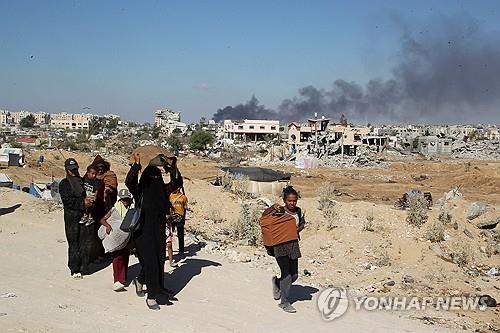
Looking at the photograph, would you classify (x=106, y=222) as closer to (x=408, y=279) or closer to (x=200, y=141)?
(x=408, y=279)

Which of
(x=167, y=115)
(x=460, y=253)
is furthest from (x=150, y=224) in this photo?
(x=167, y=115)

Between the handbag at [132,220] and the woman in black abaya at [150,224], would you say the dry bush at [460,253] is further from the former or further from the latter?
the handbag at [132,220]

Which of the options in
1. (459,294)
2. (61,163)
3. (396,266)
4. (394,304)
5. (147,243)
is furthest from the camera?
(61,163)

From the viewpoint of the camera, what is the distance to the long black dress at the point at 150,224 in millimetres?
6109

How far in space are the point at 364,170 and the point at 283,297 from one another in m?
36.4

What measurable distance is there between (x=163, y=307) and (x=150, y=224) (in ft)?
2.98

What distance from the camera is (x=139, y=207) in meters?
6.15

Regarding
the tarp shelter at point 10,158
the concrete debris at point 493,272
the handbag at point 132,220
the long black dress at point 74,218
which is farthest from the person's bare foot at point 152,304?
the tarp shelter at point 10,158

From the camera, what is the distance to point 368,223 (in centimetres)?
1316

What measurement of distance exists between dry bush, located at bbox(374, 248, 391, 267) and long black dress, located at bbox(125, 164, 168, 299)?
5.74 metres

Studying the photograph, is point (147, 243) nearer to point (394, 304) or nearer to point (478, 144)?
point (394, 304)

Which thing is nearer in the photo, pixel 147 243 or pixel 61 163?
pixel 147 243

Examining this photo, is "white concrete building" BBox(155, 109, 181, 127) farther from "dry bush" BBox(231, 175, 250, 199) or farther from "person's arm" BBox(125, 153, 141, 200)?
"person's arm" BBox(125, 153, 141, 200)

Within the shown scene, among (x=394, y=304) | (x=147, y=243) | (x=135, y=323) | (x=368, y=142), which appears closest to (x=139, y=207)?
(x=147, y=243)
